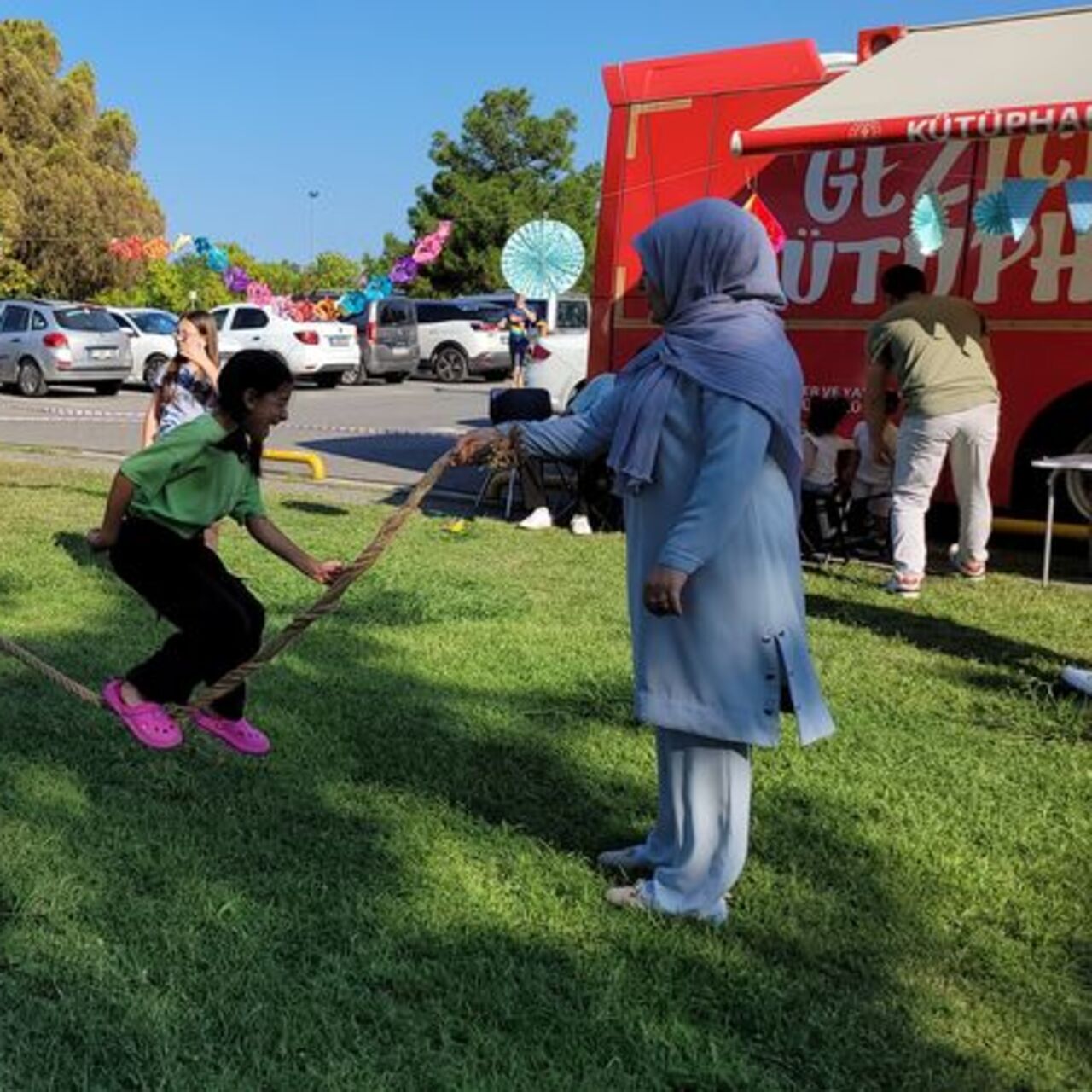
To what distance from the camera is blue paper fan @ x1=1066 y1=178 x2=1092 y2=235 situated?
700cm

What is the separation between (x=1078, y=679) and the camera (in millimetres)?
5152

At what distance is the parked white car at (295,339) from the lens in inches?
984

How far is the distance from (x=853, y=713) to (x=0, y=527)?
5.87 meters

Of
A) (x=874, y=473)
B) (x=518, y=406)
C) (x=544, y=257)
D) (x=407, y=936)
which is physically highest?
(x=544, y=257)

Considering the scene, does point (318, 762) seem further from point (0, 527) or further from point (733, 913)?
point (0, 527)

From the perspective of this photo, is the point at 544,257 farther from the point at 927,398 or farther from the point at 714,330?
the point at 714,330

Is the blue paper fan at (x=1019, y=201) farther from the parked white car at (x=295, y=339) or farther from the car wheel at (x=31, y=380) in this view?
the car wheel at (x=31, y=380)

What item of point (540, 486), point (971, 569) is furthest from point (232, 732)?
point (540, 486)

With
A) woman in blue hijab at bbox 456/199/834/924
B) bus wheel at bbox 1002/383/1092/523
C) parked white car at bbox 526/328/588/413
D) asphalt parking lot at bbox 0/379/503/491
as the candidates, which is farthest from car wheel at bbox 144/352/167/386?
woman in blue hijab at bbox 456/199/834/924

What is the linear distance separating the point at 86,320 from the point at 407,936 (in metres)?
22.5

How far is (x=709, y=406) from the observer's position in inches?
116

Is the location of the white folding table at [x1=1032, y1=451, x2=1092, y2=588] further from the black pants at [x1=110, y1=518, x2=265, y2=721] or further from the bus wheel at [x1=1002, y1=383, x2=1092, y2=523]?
the black pants at [x1=110, y1=518, x2=265, y2=721]

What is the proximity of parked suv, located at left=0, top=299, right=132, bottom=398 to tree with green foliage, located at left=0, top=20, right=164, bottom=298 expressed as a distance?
718 inches

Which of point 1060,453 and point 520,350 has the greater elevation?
point 520,350
